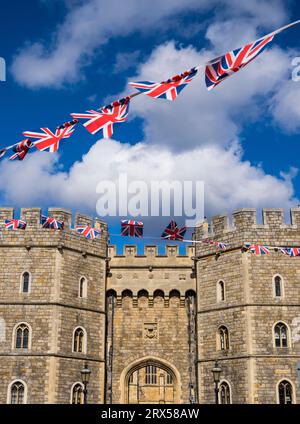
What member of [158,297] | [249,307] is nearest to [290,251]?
[249,307]

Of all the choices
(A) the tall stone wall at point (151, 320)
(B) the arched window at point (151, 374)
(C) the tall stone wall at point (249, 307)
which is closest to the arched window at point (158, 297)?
(A) the tall stone wall at point (151, 320)

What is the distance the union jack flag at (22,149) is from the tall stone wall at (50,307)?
1075 cm

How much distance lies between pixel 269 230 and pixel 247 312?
4439 millimetres

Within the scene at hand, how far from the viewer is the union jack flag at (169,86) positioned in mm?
19391

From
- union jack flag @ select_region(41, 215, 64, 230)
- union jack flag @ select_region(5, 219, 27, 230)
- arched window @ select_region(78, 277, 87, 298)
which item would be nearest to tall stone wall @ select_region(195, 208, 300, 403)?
arched window @ select_region(78, 277, 87, 298)

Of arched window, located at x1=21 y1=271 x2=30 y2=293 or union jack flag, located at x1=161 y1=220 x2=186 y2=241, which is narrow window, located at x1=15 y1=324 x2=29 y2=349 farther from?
union jack flag, located at x1=161 y1=220 x2=186 y2=241

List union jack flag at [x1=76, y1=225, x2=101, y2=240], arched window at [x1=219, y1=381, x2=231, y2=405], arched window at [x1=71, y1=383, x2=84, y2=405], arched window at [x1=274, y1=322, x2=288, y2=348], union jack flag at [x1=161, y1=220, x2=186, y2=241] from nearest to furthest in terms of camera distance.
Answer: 1. arched window at [x1=274, y1=322, x2=288, y2=348]
2. arched window at [x1=71, y1=383, x2=84, y2=405]
3. arched window at [x1=219, y1=381, x2=231, y2=405]
4. union jack flag at [x1=76, y1=225, x2=101, y2=240]
5. union jack flag at [x1=161, y1=220, x2=186, y2=241]

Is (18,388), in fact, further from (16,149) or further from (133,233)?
(16,149)

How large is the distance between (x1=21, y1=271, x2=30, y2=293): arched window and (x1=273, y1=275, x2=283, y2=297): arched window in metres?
12.3

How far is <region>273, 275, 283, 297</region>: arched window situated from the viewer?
31609mm

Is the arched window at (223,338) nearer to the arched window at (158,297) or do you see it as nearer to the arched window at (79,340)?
the arched window at (158,297)

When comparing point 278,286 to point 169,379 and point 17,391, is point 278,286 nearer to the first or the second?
point 169,379

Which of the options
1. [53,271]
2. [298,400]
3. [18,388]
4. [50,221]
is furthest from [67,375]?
[298,400]

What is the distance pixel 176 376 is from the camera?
3416cm
